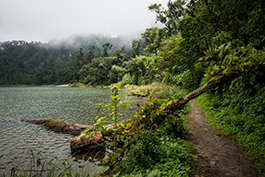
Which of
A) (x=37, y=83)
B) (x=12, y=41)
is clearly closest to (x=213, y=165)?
(x=37, y=83)

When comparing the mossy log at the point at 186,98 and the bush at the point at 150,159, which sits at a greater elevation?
the mossy log at the point at 186,98

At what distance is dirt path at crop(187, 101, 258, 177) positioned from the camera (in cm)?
266

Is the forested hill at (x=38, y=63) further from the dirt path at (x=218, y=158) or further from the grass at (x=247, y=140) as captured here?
the dirt path at (x=218, y=158)

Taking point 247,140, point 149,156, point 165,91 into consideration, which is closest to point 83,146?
point 149,156

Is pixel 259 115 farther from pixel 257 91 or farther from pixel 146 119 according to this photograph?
pixel 146 119

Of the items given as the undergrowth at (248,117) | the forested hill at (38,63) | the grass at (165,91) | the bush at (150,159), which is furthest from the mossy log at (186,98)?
the forested hill at (38,63)

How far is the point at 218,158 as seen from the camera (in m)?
3.19

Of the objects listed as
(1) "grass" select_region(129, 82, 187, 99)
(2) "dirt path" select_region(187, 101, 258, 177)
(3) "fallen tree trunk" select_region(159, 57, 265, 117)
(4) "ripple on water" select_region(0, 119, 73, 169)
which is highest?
(3) "fallen tree trunk" select_region(159, 57, 265, 117)

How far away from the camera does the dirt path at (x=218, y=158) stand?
8.71ft

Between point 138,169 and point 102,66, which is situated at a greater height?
point 102,66

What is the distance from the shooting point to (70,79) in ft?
276

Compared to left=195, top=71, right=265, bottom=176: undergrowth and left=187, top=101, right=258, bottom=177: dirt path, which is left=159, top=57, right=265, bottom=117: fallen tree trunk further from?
left=187, top=101, right=258, bottom=177: dirt path

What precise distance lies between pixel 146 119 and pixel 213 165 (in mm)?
1709

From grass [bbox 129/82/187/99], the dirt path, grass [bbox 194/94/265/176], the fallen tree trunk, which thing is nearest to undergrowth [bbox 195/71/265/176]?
grass [bbox 194/94/265/176]
